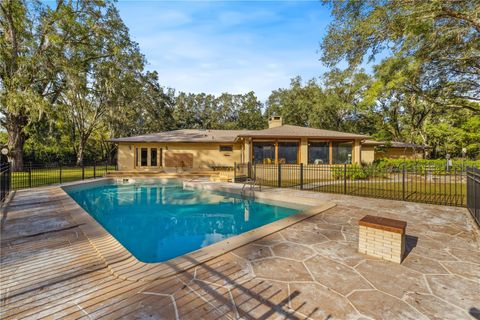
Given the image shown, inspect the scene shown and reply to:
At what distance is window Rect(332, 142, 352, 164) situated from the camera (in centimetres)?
1627

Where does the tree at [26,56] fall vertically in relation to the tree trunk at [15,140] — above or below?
above

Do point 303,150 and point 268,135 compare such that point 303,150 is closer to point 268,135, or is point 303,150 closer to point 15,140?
point 268,135

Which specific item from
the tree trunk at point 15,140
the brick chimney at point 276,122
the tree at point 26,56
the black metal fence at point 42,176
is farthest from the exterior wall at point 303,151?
the tree trunk at point 15,140

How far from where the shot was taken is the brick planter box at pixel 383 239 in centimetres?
337

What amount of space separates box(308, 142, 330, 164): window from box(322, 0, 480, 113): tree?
19.9 ft

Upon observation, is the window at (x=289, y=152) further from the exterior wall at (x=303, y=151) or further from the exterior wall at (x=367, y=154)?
the exterior wall at (x=367, y=154)

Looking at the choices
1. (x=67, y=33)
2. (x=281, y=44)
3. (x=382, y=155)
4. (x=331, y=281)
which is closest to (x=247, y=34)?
(x=281, y=44)

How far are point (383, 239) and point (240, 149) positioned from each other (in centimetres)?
1613

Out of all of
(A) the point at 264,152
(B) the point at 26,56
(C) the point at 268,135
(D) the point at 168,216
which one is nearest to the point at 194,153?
(A) the point at 264,152

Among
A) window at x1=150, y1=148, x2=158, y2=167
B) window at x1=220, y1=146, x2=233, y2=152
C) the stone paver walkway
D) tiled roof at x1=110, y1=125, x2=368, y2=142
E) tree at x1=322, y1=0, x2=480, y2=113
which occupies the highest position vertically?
tree at x1=322, y1=0, x2=480, y2=113

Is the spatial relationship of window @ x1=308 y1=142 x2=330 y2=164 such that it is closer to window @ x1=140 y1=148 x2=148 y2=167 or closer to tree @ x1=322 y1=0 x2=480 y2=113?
tree @ x1=322 y1=0 x2=480 y2=113

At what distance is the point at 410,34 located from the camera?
8.34m

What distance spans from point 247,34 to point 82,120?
2532 cm

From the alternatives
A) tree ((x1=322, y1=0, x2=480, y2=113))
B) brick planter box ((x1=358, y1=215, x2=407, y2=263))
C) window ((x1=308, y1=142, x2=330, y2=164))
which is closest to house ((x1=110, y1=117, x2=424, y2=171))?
window ((x1=308, y1=142, x2=330, y2=164))
